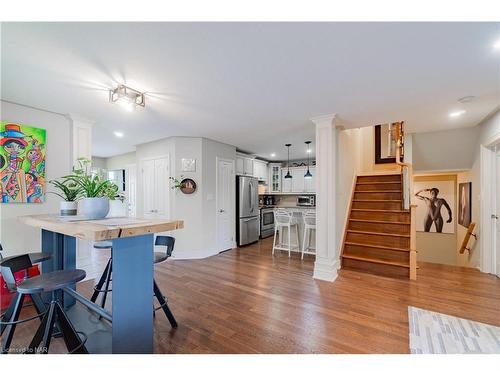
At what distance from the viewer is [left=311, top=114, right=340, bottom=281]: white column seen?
3207mm

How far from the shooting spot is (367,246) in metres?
3.79

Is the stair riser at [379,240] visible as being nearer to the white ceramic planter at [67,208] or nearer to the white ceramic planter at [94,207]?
the white ceramic planter at [94,207]

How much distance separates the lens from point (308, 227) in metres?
4.25

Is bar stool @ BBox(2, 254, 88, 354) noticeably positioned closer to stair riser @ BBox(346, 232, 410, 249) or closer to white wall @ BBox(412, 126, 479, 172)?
stair riser @ BBox(346, 232, 410, 249)

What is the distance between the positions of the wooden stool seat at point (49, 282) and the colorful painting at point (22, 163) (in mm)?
1873

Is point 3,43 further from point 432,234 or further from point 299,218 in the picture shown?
point 432,234

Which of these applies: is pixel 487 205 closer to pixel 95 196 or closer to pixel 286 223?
pixel 286 223

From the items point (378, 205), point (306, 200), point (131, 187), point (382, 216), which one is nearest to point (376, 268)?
point (382, 216)

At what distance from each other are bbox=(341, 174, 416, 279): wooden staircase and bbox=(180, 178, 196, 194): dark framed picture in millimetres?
3046

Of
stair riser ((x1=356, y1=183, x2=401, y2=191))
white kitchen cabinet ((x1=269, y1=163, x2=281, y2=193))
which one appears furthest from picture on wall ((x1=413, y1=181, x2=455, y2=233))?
white kitchen cabinet ((x1=269, y1=163, x2=281, y2=193))

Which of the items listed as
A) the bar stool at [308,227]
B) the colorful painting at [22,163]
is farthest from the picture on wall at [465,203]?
the colorful painting at [22,163]

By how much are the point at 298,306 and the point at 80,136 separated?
12.5 feet

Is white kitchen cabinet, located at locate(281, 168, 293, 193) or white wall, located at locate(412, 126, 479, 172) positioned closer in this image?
white wall, located at locate(412, 126, 479, 172)
